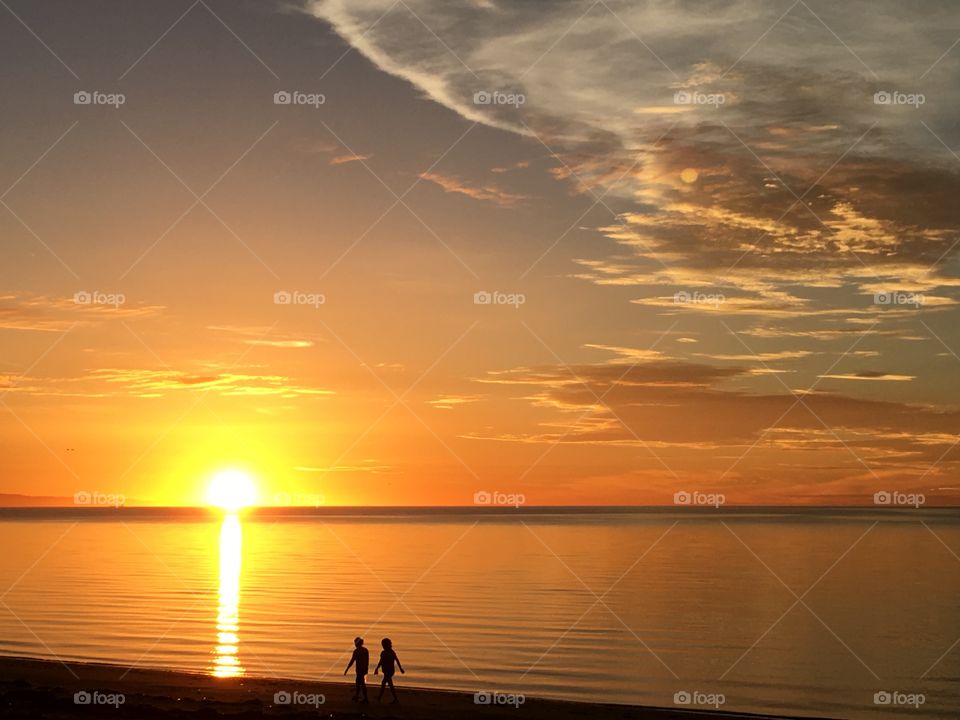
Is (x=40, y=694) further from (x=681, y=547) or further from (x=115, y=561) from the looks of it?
(x=681, y=547)

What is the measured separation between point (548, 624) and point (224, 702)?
78.3ft

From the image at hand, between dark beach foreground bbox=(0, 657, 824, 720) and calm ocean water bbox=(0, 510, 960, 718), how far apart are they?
11.1ft

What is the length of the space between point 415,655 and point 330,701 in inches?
452

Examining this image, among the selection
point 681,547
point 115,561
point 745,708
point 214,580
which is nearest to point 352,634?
point 745,708

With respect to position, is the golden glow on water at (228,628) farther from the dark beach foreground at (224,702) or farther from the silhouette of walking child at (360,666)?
the silhouette of walking child at (360,666)

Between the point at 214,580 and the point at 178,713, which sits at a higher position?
the point at 214,580

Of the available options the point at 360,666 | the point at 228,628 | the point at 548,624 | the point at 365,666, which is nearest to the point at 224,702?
the point at 360,666

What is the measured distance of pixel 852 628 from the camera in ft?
160

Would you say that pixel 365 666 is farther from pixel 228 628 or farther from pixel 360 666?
pixel 228 628

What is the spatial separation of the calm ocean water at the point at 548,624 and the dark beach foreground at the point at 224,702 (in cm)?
339

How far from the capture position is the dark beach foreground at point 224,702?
2477 centimetres

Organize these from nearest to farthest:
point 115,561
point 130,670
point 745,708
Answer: point 745,708
point 130,670
point 115,561

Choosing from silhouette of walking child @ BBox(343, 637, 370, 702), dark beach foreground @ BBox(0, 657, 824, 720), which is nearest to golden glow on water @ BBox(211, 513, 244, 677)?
dark beach foreground @ BBox(0, 657, 824, 720)

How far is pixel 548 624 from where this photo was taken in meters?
48.1
